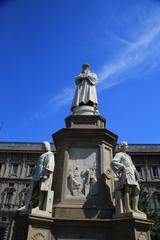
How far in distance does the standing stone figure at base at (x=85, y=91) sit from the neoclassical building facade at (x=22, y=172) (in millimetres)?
26117

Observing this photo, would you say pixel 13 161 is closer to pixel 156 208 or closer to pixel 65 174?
pixel 156 208

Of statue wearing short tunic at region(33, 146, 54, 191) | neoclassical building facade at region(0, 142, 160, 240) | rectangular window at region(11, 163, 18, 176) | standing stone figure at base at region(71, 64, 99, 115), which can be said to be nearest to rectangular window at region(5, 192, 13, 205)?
neoclassical building facade at region(0, 142, 160, 240)

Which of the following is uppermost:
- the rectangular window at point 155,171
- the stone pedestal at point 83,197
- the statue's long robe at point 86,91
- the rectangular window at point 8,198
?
the rectangular window at point 155,171

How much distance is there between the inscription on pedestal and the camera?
7531 millimetres

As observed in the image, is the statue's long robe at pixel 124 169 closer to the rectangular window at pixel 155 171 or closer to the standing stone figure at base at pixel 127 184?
the standing stone figure at base at pixel 127 184

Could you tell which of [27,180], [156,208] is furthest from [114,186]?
[27,180]

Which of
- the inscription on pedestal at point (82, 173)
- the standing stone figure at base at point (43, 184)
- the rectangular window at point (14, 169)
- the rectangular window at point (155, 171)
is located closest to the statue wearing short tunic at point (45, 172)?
the standing stone figure at base at point (43, 184)

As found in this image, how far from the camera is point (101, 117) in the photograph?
950 cm

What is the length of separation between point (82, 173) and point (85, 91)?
13.1 feet

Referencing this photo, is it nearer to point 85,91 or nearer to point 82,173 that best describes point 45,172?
point 82,173

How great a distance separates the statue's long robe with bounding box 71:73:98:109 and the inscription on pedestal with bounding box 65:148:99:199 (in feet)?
8.59

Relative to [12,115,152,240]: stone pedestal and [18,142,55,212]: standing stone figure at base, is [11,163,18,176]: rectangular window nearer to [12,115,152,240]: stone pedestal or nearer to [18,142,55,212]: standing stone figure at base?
[12,115,152,240]: stone pedestal

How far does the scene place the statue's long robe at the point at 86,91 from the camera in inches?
407

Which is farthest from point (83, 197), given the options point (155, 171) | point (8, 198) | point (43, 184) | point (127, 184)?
point (155, 171)
